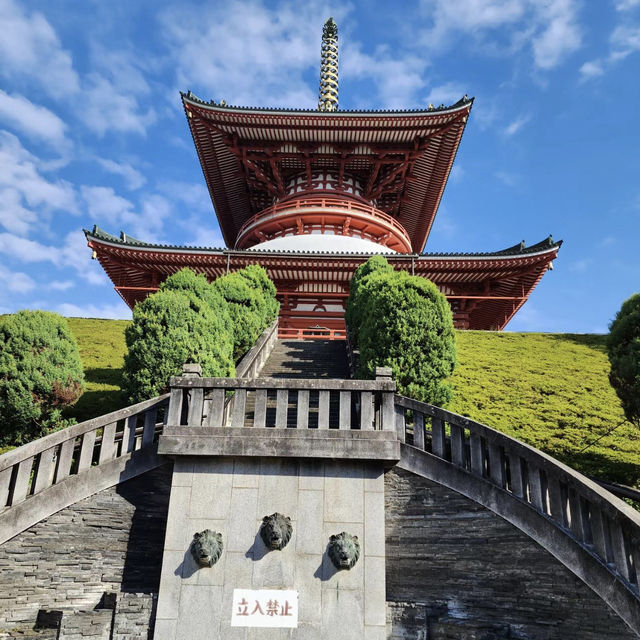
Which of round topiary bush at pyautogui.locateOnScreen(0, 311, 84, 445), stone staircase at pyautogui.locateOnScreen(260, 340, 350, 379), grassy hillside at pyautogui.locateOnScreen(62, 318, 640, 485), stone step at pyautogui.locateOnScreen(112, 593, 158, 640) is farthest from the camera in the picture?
stone staircase at pyautogui.locateOnScreen(260, 340, 350, 379)

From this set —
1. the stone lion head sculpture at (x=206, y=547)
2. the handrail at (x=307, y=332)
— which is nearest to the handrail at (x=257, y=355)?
the handrail at (x=307, y=332)

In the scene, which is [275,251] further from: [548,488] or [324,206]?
[548,488]

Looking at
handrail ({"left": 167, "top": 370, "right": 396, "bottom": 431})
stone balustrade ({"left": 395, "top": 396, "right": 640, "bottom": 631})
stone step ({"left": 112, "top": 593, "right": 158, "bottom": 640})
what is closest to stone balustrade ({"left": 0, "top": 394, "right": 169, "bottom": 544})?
handrail ({"left": 167, "top": 370, "right": 396, "bottom": 431})

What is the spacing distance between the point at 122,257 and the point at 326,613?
21267 mm

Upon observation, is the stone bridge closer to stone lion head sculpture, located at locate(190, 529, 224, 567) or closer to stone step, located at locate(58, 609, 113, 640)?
stone step, located at locate(58, 609, 113, 640)

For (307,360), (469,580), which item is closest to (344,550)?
(469,580)

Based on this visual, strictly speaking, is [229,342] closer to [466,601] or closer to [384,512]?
[384,512]

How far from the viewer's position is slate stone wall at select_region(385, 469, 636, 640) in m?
7.54

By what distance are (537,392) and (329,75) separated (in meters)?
39.8

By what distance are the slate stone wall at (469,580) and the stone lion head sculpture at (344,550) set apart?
748 millimetres

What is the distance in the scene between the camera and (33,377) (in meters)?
11.6

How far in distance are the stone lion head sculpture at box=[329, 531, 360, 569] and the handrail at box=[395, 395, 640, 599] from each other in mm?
1858

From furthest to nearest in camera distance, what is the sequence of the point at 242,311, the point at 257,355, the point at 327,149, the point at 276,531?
1. the point at 327,149
2. the point at 242,311
3. the point at 257,355
4. the point at 276,531

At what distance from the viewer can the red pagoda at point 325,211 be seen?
2562 centimetres
